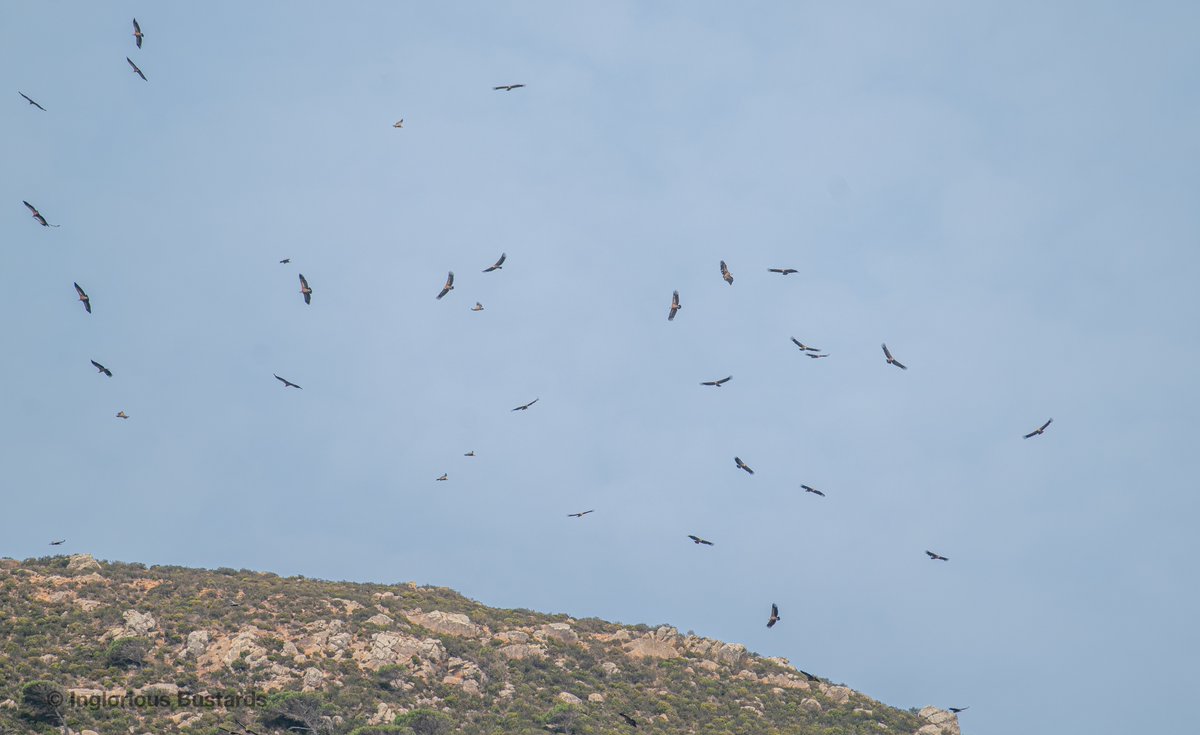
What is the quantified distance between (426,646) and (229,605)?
12.1 metres

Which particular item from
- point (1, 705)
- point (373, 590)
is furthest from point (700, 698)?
point (1, 705)

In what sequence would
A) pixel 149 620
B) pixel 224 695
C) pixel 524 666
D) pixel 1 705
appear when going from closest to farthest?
pixel 1 705 < pixel 224 695 < pixel 149 620 < pixel 524 666

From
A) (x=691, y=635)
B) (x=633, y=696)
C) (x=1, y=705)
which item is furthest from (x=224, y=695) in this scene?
(x=691, y=635)

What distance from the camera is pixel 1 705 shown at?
60.9 m

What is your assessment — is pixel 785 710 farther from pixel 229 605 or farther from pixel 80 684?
pixel 80 684

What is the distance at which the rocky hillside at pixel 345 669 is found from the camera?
63.8 metres

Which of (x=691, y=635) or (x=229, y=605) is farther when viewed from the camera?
(x=691, y=635)

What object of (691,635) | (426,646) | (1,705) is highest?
(1,705)

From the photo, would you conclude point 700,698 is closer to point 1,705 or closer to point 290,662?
point 290,662

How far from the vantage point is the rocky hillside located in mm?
63750

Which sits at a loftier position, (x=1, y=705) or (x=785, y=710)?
(x=1, y=705)

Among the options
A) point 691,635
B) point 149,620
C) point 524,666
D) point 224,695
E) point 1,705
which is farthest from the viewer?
point 691,635

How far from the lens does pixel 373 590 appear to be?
3307 inches

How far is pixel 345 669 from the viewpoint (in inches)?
2749
